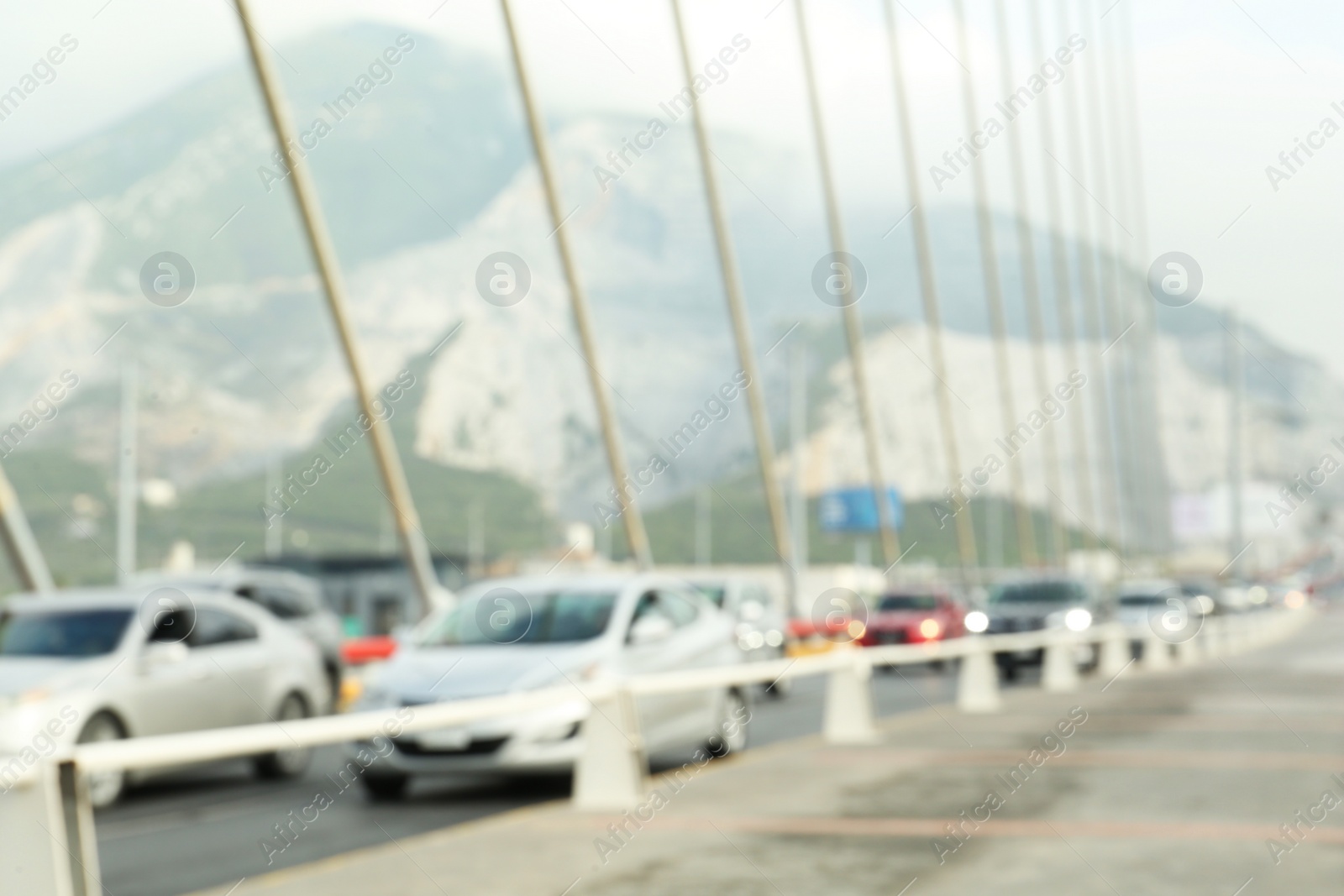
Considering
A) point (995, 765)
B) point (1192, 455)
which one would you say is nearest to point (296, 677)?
point (995, 765)

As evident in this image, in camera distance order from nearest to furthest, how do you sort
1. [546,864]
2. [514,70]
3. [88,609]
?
[546,864] → [88,609] → [514,70]

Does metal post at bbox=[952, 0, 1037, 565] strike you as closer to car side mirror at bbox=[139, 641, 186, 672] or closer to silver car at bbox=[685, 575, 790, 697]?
silver car at bbox=[685, 575, 790, 697]

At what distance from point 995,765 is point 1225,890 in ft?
17.7

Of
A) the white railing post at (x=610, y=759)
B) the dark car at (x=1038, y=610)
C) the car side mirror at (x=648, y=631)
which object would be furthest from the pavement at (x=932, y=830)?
the dark car at (x=1038, y=610)

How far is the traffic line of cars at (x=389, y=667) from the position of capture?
10.9 metres

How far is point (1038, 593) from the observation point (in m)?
31.9

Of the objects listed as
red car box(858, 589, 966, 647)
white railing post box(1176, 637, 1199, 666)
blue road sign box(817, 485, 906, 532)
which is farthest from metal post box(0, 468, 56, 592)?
blue road sign box(817, 485, 906, 532)

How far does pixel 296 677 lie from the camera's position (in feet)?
45.2

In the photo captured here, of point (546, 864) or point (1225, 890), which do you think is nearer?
point (1225, 890)

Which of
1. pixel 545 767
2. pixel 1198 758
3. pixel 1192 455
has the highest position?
pixel 545 767

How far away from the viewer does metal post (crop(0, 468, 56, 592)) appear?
13.2 meters

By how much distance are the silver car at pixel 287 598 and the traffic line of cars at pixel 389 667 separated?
150 mm

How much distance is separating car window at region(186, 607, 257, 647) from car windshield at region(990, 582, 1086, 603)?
20.7 m

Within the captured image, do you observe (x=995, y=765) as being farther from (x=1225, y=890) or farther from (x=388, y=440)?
(x=388, y=440)
